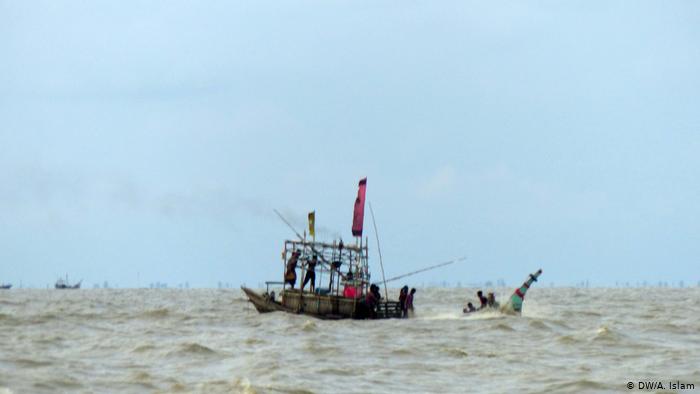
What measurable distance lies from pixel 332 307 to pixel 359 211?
451 centimetres

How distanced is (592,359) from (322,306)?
675 inches

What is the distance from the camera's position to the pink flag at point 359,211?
4203 centimetres

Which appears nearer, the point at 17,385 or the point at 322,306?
the point at 17,385

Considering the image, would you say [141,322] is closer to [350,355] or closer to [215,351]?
[215,351]

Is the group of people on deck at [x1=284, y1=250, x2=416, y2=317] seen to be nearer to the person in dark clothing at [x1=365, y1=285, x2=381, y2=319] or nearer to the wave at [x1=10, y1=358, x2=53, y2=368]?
the person in dark clothing at [x1=365, y1=285, x2=381, y2=319]

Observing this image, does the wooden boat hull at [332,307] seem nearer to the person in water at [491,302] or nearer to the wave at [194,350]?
the person in water at [491,302]

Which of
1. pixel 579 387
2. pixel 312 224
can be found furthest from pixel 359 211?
pixel 579 387

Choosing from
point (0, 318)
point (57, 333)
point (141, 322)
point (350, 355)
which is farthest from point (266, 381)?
point (0, 318)

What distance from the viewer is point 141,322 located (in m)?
43.0

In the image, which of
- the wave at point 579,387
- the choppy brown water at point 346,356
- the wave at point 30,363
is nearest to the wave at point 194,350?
the choppy brown water at point 346,356

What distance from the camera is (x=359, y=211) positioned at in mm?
42281

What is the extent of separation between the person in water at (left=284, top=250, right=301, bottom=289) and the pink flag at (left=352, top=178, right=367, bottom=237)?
273 centimetres

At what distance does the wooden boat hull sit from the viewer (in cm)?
4034

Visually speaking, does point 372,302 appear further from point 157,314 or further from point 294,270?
point 157,314
